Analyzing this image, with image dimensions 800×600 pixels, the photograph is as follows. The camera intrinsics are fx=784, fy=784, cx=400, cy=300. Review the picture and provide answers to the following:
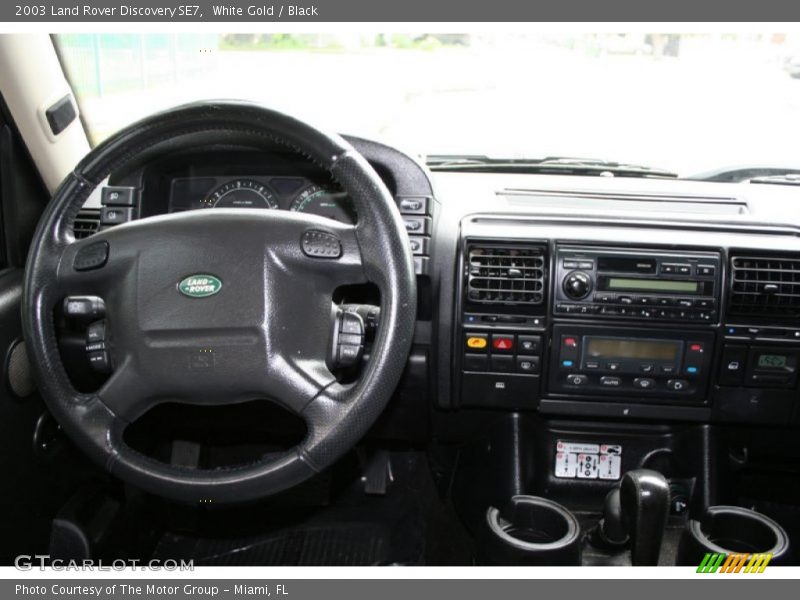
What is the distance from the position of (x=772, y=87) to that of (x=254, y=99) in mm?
1717

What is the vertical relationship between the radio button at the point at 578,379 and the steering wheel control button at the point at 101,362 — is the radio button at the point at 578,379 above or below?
below

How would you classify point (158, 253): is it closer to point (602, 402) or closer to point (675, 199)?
point (602, 402)

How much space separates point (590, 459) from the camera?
241cm

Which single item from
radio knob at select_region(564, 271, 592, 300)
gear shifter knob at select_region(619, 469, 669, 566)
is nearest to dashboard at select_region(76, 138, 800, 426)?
radio knob at select_region(564, 271, 592, 300)

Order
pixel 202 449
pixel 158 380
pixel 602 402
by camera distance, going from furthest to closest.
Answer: pixel 202 449, pixel 602 402, pixel 158 380

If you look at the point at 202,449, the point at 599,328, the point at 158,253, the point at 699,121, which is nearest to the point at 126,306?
the point at 158,253

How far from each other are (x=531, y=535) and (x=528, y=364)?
46 centimetres

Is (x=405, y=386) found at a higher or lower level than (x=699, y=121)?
lower

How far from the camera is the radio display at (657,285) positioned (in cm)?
206

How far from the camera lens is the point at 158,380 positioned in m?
1.53

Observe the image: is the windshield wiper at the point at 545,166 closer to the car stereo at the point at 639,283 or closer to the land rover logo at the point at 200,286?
the car stereo at the point at 639,283

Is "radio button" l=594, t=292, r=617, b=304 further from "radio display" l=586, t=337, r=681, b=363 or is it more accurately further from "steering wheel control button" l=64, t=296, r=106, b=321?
"steering wheel control button" l=64, t=296, r=106, b=321

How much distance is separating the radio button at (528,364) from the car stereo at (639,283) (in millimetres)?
→ 178

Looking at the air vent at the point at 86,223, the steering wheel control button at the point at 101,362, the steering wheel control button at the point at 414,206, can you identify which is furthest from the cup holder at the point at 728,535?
the air vent at the point at 86,223
